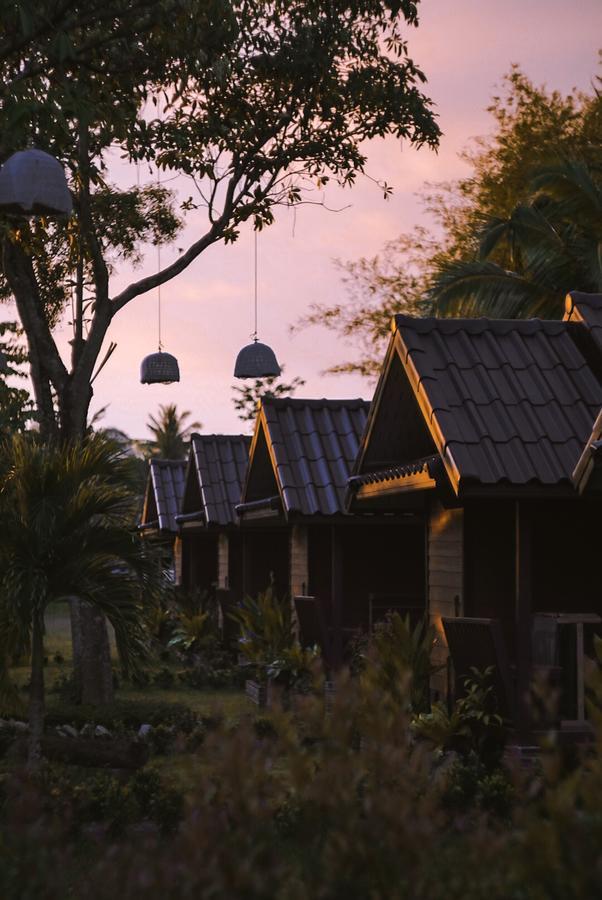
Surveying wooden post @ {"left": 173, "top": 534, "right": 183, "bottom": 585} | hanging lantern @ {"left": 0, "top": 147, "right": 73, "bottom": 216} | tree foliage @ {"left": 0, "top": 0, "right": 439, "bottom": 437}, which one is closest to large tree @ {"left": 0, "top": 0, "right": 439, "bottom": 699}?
tree foliage @ {"left": 0, "top": 0, "right": 439, "bottom": 437}

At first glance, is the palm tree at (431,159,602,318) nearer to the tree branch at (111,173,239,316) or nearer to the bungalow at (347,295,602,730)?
the tree branch at (111,173,239,316)

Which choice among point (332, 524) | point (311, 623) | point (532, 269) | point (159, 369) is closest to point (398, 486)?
point (311, 623)

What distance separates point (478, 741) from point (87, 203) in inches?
438

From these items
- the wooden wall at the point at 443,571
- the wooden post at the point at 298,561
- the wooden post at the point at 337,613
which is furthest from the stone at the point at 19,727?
the wooden post at the point at 298,561

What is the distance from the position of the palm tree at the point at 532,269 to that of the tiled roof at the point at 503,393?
1531 cm

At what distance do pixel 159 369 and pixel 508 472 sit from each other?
10793 mm

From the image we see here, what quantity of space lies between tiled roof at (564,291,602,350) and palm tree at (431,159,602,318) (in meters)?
14.9

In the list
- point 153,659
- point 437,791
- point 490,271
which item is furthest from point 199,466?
point 437,791

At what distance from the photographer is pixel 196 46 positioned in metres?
14.4

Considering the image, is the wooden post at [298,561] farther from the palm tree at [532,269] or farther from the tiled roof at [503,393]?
the palm tree at [532,269]

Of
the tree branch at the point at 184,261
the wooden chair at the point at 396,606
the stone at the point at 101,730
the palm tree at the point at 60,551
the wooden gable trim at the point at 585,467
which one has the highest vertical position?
the tree branch at the point at 184,261

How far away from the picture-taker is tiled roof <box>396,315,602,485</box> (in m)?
11.2

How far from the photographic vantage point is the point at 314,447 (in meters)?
20.3

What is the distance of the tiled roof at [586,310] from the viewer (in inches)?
507
